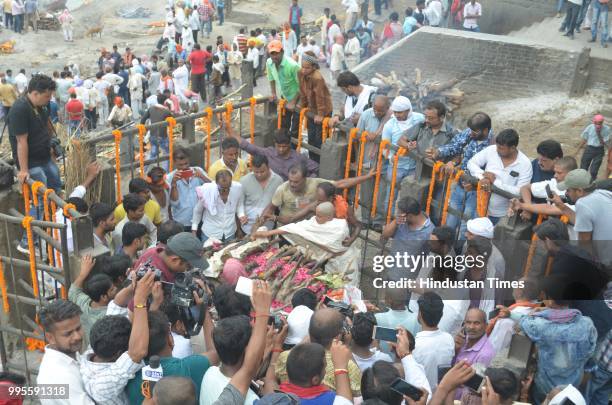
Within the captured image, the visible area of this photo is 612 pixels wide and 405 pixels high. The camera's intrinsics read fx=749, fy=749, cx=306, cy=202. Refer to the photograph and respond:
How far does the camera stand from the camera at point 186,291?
18.6 ft

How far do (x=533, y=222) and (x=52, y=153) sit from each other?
5141 mm

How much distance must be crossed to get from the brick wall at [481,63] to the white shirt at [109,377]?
1374 centimetres

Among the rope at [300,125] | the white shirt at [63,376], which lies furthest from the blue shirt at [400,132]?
the white shirt at [63,376]

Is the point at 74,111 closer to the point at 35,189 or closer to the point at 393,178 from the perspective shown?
the point at 35,189

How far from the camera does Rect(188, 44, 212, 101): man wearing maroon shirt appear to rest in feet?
67.3

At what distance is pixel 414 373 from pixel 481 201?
2.98 m

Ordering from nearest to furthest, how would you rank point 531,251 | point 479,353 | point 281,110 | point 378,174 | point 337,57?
1. point 479,353
2. point 531,251
3. point 378,174
4. point 281,110
5. point 337,57

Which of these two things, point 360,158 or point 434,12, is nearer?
point 360,158

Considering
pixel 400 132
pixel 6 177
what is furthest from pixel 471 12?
pixel 6 177

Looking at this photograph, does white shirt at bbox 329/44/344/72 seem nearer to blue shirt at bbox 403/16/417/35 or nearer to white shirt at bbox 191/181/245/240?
blue shirt at bbox 403/16/417/35

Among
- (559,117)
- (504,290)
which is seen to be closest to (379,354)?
(504,290)

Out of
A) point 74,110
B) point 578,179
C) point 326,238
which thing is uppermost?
point 578,179

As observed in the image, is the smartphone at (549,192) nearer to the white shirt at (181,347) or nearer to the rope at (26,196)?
the white shirt at (181,347)

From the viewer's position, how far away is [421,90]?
17594 millimetres
